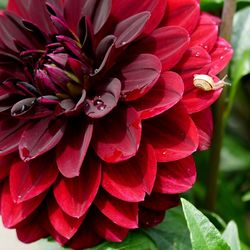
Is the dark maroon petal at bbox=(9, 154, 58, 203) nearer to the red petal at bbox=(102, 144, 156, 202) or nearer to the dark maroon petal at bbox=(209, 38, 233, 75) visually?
the red petal at bbox=(102, 144, 156, 202)

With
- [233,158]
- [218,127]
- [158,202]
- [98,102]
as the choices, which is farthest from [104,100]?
[233,158]

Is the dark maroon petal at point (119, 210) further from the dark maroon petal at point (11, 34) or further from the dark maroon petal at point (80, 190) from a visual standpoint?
the dark maroon petal at point (11, 34)

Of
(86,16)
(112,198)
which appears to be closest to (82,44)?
(86,16)

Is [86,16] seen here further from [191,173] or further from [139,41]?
[191,173]

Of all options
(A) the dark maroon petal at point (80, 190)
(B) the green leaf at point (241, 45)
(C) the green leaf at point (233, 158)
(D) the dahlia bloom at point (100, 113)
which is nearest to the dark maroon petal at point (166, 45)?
(D) the dahlia bloom at point (100, 113)

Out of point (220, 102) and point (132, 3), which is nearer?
point (132, 3)

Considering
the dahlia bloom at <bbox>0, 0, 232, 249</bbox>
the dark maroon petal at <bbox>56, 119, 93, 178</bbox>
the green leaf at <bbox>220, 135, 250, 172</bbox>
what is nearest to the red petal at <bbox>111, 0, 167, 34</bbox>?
the dahlia bloom at <bbox>0, 0, 232, 249</bbox>
